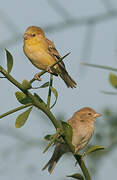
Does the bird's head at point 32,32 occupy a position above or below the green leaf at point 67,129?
above

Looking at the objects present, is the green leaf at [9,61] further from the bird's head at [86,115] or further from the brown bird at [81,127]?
the bird's head at [86,115]

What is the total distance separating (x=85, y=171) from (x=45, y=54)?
2.58 metres

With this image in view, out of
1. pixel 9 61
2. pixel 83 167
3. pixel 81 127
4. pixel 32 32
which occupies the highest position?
pixel 32 32

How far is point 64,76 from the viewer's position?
133 inches

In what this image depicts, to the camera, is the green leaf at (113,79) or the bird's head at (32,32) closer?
the green leaf at (113,79)

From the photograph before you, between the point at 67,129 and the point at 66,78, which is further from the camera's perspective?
the point at 66,78

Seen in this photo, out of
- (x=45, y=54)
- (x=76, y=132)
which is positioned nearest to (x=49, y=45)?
(x=45, y=54)

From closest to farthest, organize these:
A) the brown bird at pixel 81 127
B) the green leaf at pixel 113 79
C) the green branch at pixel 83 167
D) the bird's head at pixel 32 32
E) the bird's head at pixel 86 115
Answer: the green branch at pixel 83 167 → the green leaf at pixel 113 79 → the bird's head at pixel 32 32 → the brown bird at pixel 81 127 → the bird's head at pixel 86 115

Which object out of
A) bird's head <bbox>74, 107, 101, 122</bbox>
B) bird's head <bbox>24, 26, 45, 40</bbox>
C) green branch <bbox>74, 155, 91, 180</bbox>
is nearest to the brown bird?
bird's head <bbox>74, 107, 101, 122</bbox>

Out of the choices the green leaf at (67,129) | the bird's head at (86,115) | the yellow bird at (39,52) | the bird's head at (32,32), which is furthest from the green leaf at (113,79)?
the bird's head at (86,115)

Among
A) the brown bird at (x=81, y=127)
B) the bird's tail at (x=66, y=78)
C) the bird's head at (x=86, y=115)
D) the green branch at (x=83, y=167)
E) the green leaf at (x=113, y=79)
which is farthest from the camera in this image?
the bird's head at (x=86, y=115)

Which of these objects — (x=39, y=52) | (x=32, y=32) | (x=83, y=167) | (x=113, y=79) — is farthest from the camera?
(x=39, y=52)

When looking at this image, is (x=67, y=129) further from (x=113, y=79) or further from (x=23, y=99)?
(x=113, y=79)

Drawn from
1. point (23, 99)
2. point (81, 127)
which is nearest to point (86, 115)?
point (81, 127)
